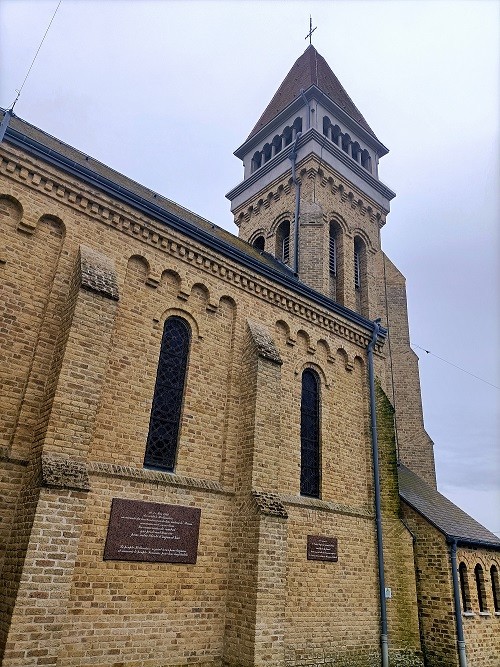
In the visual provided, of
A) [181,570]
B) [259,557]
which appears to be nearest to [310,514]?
[259,557]

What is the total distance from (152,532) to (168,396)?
2.68m

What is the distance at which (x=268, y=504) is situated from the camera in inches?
390

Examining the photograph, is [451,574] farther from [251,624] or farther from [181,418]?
[181,418]

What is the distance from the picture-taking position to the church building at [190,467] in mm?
7773

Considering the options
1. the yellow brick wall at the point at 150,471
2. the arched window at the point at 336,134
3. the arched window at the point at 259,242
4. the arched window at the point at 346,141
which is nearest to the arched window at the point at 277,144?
the arched window at the point at 336,134

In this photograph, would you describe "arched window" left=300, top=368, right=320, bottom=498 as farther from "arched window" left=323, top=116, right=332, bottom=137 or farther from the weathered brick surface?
"arched window" left=323, top=116, right=332, bottom=137

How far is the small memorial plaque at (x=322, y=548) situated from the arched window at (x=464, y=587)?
3.99m

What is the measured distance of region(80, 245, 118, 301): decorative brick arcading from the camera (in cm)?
890

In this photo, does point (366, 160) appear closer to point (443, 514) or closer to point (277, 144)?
point (277, 144)

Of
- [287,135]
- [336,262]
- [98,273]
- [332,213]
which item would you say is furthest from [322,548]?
[287,135]

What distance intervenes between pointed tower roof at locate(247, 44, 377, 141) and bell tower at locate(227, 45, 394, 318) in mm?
128

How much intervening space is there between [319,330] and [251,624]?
7.57 meters

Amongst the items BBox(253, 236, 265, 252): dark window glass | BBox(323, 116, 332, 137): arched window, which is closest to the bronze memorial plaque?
BBox(253, 236, 265, 252): dark window glass

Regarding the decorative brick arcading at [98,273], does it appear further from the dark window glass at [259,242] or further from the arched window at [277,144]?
the arched window at [277,144]
